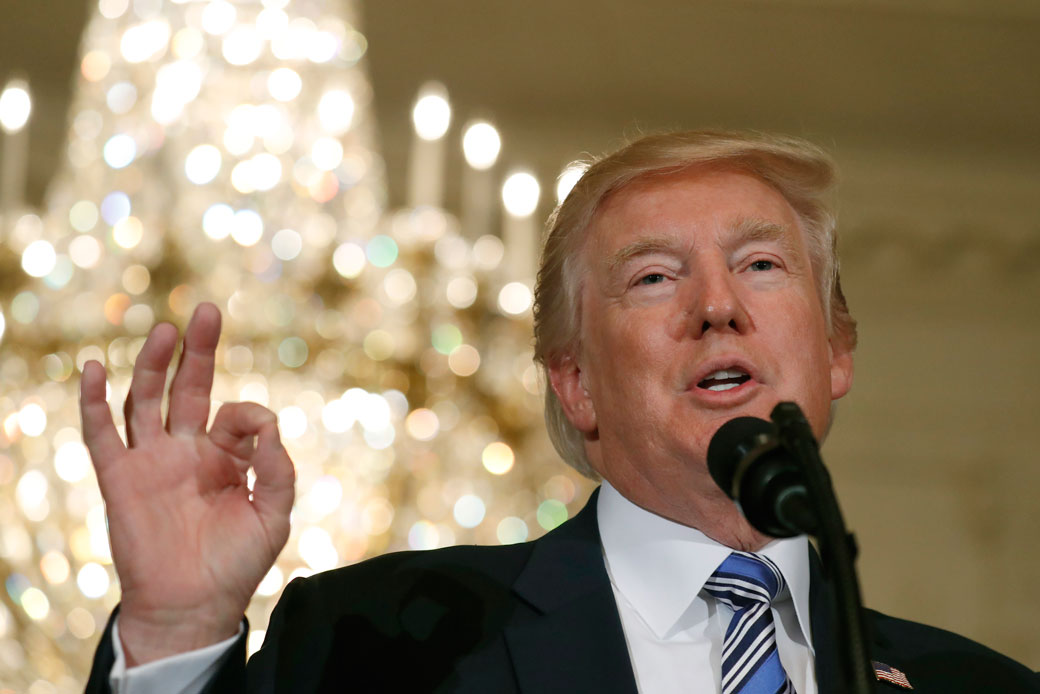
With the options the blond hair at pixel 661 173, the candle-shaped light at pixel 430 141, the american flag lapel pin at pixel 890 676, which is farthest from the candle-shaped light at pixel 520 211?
the american flag lapel pin at pixel 890 676

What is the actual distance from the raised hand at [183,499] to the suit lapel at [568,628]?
1.16ft

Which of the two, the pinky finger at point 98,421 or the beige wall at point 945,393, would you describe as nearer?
the pinky finger at point 98,421

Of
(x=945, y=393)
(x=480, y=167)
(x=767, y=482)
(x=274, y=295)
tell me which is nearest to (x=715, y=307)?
(x=767, y=482)

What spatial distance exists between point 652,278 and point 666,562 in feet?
1.32

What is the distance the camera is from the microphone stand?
0.99 m

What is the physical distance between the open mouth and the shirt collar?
0.19 m

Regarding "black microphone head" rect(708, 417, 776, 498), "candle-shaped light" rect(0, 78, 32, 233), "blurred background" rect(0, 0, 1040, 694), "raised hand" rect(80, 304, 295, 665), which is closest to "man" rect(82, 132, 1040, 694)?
"raised hand" rect(80, 304, 295, 665)

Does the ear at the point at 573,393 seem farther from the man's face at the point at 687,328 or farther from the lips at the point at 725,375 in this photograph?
the lips at the point at 725,375

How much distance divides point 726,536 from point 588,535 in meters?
0.18

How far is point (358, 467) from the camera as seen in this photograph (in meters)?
2.39

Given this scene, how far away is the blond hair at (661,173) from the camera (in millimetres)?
1912

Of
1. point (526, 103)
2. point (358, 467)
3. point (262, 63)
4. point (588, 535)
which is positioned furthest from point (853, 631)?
point (526, 103)

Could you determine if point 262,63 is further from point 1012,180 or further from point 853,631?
point 1012,180

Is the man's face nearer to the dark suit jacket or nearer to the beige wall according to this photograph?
the dark suit jacket
